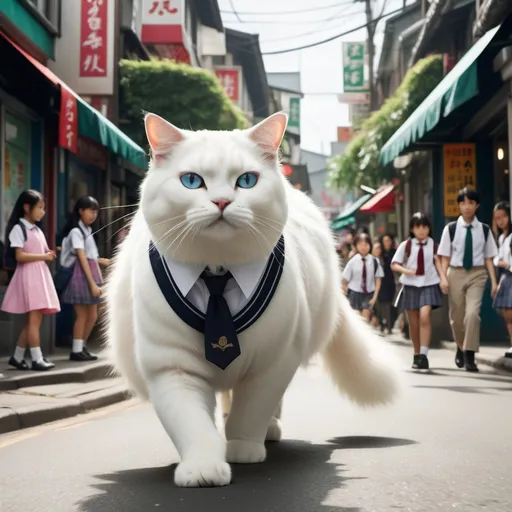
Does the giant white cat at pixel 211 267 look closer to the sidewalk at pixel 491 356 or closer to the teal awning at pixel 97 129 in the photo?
the sidewalk at pixel 491 356

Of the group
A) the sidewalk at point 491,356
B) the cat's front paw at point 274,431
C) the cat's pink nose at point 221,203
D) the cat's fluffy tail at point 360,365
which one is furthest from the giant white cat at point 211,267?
the sidewalk at point 491,356

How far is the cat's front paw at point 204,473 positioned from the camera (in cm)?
377

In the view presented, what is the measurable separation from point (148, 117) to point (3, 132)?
8339 mm

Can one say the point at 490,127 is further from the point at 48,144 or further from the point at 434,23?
the point at 48,144

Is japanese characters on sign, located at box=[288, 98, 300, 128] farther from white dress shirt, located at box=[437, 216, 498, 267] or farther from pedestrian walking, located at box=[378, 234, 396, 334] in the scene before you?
white dress shirt, located at box=[437, 216, 498, 267]

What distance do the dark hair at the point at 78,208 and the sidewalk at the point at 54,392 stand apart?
145 cm

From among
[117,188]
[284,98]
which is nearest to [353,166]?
[117,188]

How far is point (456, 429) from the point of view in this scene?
236 inches

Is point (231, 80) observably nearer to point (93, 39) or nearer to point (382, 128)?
point (382, 128)

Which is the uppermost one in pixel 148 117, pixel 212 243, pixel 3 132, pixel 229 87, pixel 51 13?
pixel 229 87

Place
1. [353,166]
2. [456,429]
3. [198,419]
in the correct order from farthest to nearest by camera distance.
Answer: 1. [353,166]
2. [456,429]
3. [198,419]

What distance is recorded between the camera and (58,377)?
897 centimetres

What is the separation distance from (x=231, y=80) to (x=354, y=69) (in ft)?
24.9

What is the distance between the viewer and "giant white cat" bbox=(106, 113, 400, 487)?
3.83 metres
